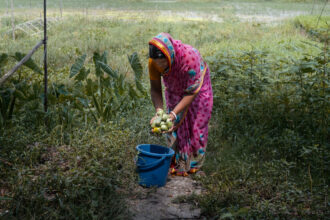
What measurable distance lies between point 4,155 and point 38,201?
2.83ft

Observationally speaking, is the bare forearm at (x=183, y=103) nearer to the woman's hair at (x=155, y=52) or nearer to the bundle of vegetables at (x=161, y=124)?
the bundle of vegetables at (x=161, y=124)

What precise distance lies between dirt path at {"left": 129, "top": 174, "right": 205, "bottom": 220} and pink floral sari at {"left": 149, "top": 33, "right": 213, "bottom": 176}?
0.92ft

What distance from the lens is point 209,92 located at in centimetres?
341

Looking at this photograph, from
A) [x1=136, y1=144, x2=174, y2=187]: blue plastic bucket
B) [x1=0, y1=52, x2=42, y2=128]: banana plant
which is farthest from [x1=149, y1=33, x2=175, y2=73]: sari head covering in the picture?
[x1=0, y1=52, x2=42, y2=128]: banana plant

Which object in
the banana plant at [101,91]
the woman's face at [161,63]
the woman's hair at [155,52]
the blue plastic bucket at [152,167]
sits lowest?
the blue plastic bucket at [152,167]

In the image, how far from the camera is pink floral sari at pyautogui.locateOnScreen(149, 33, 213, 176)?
123 inches

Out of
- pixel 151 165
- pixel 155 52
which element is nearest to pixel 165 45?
pixel 155 52

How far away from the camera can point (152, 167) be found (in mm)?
2957

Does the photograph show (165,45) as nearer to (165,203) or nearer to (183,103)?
(183,103)

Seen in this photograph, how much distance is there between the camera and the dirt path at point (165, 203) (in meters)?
2.66

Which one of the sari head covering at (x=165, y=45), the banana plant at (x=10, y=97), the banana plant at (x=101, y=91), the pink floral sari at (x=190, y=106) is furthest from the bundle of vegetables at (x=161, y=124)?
the banana plant at (x=10, y=97)

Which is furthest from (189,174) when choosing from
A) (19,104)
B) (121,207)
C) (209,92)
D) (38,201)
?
(19,104)

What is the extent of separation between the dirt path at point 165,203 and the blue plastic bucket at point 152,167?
2.7 inches

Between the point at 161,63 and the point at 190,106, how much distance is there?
1.94ft
